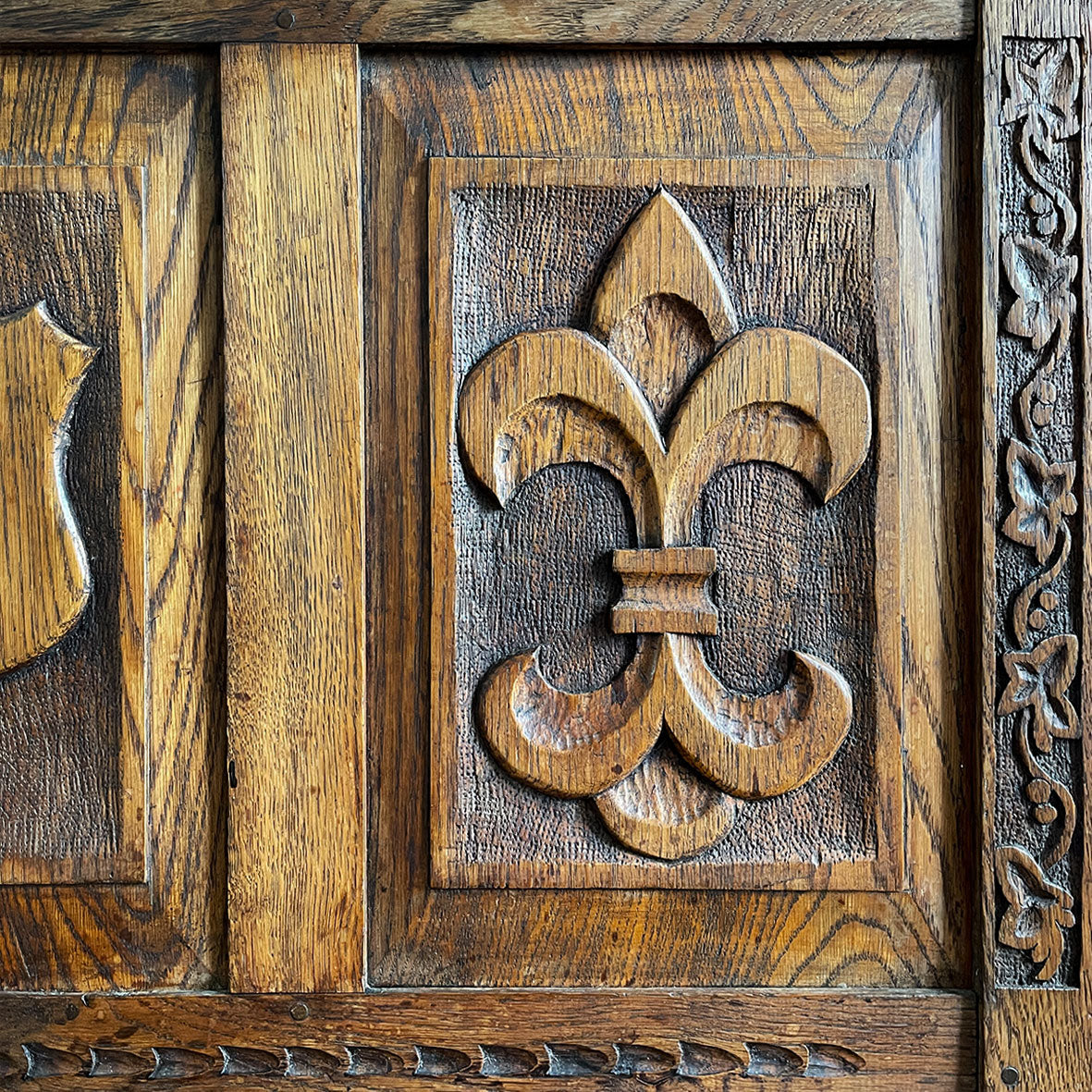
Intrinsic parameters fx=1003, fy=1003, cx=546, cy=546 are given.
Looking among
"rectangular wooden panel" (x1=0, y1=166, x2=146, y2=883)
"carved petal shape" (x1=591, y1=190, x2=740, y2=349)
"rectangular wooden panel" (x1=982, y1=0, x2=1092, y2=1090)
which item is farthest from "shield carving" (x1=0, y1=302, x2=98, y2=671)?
"rectangular wooden panel" (x1=982, y1=0, x2=1092, y2=1090)

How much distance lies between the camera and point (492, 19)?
0.55m

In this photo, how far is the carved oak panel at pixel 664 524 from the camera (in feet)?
1.81

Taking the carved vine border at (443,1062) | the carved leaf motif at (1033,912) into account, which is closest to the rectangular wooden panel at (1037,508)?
the carved leaf motif at (1033,912)

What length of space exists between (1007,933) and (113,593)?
0.52 metres

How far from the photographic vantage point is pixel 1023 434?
1.80 ft

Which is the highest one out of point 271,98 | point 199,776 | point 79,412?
point 271,98

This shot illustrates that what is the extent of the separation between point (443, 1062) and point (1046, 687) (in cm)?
39

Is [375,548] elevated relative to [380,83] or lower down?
lower down

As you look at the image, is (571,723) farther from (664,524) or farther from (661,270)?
(661,270)

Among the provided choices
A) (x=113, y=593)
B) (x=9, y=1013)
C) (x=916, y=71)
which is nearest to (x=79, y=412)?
(x=113, y=593)

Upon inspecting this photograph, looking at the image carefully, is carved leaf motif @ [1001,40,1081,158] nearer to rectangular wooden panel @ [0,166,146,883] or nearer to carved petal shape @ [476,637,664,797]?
→ carved petal shape @ [476,637,664,797]

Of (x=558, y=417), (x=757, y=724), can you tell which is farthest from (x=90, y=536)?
(x=757, y=724)

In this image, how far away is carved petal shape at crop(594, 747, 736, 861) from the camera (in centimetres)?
55

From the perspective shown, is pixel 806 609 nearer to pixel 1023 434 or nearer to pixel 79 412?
pixel 1023 434
